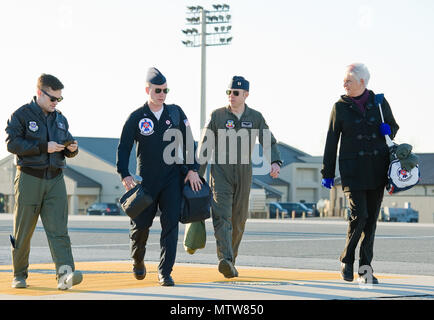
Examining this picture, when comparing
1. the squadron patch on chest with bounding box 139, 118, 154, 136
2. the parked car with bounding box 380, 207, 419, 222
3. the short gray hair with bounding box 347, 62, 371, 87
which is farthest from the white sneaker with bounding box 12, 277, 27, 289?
the parked car with bounding box 380, 207, 419, 222

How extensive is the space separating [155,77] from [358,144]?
2129mm

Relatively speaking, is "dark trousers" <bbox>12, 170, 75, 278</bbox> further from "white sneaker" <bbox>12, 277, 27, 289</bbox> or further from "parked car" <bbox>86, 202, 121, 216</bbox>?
"parked car" <bbox>86, 202, 121, 216</bbox>

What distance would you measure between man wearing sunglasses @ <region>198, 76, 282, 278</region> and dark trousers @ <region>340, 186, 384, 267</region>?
1.11m

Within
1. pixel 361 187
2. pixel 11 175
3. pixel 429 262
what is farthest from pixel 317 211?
pixel 361 187

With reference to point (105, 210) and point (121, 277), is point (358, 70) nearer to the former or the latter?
point (121, 277)

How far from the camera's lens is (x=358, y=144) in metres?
9.03

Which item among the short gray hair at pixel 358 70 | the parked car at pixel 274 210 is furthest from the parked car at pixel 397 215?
the short gray hair at pixel 358 70

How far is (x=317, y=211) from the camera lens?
75688 mm

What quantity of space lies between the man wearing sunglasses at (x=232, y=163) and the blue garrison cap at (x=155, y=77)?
126 centimetres

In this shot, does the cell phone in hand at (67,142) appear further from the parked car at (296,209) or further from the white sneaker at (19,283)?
the parked car at (296,209)

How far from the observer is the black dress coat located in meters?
8.95

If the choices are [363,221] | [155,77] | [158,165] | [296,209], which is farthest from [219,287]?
[296,209]

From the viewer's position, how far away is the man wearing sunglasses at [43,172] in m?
8.30
